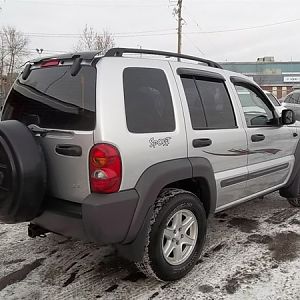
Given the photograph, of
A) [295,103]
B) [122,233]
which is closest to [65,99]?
[122,233]

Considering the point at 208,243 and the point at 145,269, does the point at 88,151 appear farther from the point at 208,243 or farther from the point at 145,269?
the point at 208,243

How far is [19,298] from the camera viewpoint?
126 inches

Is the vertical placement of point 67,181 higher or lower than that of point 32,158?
lower

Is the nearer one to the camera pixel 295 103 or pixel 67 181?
pixel 67 181

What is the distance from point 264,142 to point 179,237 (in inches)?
69.3

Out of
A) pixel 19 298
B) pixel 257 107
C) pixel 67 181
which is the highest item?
pixel 257 107

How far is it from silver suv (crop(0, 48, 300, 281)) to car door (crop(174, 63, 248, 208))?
0.01 m

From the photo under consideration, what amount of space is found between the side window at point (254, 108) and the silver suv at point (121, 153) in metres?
0.55

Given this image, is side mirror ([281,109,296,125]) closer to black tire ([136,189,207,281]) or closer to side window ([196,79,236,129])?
side window ([196,79,236,129])

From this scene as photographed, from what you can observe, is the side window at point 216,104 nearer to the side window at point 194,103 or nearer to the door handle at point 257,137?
the side window at point 194,103

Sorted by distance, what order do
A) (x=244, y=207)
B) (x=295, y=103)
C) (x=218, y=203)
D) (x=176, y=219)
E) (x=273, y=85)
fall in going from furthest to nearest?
(x=273, y=85), (x=295, y=103), (x=244, y=207), (x=218, y=203), (x=176, y=219)

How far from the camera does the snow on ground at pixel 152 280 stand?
10.7 feet

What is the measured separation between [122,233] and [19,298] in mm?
1028

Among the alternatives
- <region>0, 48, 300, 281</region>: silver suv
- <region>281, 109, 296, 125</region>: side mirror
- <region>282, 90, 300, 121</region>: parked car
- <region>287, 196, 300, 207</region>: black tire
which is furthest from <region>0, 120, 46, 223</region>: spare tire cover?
<region>282, 90, 300, 121</region>: parked car
